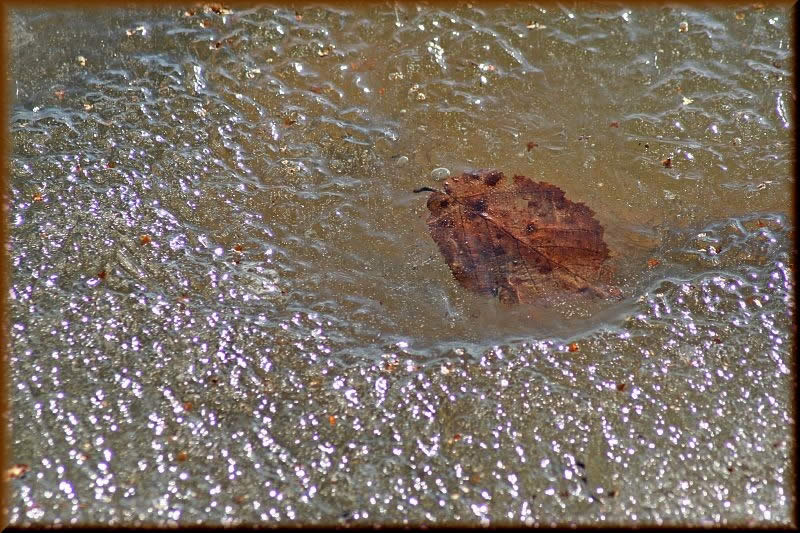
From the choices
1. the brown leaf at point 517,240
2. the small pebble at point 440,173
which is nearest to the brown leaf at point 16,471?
the brown leaf at point 517,240

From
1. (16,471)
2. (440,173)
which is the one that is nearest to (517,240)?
(440,173)

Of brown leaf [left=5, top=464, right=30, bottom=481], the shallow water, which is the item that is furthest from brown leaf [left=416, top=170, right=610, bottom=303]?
brown leaf [left=5, top=464, right=30, bottom=481]

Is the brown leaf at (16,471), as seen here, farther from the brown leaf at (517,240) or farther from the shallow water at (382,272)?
the brown leaf at (517,240)

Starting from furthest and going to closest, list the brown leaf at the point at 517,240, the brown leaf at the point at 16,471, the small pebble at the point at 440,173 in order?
the small pebble at the point at 440,173 < the brown leaf at the point at 517,240 < the brown leaf at the point at 16,471

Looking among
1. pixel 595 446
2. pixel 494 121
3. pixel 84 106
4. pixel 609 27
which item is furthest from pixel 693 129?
pixel 84 106

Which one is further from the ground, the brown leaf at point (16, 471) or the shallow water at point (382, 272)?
the shallow water at point (382, 272)

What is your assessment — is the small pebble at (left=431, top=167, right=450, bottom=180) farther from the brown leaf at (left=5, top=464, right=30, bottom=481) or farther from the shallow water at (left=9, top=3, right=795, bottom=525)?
the brown leaf at (left=5, top=464, right=30, bottom=481)
